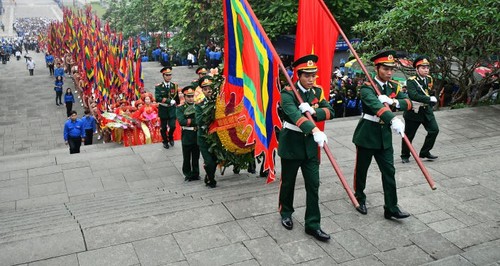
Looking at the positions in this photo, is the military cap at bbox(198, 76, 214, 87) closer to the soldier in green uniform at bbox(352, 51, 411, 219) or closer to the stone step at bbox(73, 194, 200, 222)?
the stone step at bbox(73, 194, 200, 222)

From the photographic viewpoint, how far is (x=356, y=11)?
18.0 metres

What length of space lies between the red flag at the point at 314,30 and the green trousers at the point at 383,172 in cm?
110

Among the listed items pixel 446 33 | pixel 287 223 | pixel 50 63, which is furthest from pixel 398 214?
pixel 50 63

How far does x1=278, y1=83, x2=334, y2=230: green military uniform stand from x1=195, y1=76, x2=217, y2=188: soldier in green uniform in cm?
196

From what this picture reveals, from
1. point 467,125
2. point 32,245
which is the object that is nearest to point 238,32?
point 32,245

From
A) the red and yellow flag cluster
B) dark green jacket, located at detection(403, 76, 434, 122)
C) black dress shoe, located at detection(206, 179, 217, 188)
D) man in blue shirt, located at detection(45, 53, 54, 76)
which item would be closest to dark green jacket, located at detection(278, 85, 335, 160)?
black dress shoe, located at detection(206, 179, 217, 188)

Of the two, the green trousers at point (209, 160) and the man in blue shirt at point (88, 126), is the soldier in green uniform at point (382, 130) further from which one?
the man in blue shirt at point (88, 126)

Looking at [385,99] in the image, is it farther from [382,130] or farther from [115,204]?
[115,204]

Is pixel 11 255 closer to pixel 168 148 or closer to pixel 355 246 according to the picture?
pixel 355 246

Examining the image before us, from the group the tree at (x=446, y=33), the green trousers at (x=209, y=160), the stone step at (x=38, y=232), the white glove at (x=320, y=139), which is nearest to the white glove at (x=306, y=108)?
the white glove at (x=320, y=139)

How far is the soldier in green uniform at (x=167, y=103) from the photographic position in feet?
33.4

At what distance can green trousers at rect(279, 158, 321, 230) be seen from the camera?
516 cm

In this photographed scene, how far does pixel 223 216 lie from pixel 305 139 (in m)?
1.32

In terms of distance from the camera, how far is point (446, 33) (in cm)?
1167
